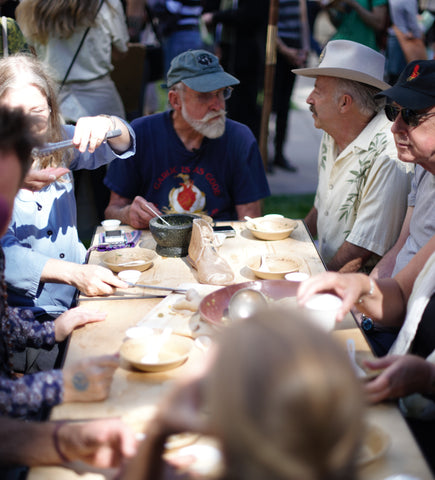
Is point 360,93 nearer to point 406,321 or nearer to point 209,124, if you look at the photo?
point 209,124

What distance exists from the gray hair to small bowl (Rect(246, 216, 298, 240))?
82 centimetres

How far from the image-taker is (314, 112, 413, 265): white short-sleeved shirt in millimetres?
2885

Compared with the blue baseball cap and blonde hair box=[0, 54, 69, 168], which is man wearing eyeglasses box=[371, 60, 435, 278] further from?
blonde hair box=[0, 54, 69, 168]

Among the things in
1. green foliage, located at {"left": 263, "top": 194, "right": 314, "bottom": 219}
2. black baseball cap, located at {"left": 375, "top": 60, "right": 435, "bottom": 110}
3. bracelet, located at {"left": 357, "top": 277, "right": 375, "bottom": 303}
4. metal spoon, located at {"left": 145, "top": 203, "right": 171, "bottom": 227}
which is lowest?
green foliage, located at {"left": 263, "top": 194, "right": 314, "bottom": 219}

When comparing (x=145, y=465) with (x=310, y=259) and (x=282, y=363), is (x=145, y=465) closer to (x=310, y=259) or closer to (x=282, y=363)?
(x=282, y=363)

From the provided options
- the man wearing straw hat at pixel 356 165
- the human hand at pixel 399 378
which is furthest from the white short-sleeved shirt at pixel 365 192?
the human hand at pixel 399 378

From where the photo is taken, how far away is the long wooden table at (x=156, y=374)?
125cm

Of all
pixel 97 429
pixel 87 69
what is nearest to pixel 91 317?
pixel 97 429

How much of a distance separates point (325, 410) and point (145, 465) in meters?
0.38

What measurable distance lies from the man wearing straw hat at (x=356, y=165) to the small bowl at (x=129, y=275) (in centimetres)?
125

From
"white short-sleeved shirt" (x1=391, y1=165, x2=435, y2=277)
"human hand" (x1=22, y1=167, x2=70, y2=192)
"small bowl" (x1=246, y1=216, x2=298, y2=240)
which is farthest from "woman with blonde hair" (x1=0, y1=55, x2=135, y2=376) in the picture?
"white short-sleeved shirt" (x1=391, y1=165, x2=435, y2=277)

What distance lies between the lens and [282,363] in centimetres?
78

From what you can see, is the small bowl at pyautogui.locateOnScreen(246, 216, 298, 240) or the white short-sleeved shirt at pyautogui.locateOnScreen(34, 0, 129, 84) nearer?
the small bowl at pyautogui.locateOnScreen(246, 216, 298, 240)

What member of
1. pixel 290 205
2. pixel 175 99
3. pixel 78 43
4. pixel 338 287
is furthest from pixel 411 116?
pixel 290 205
